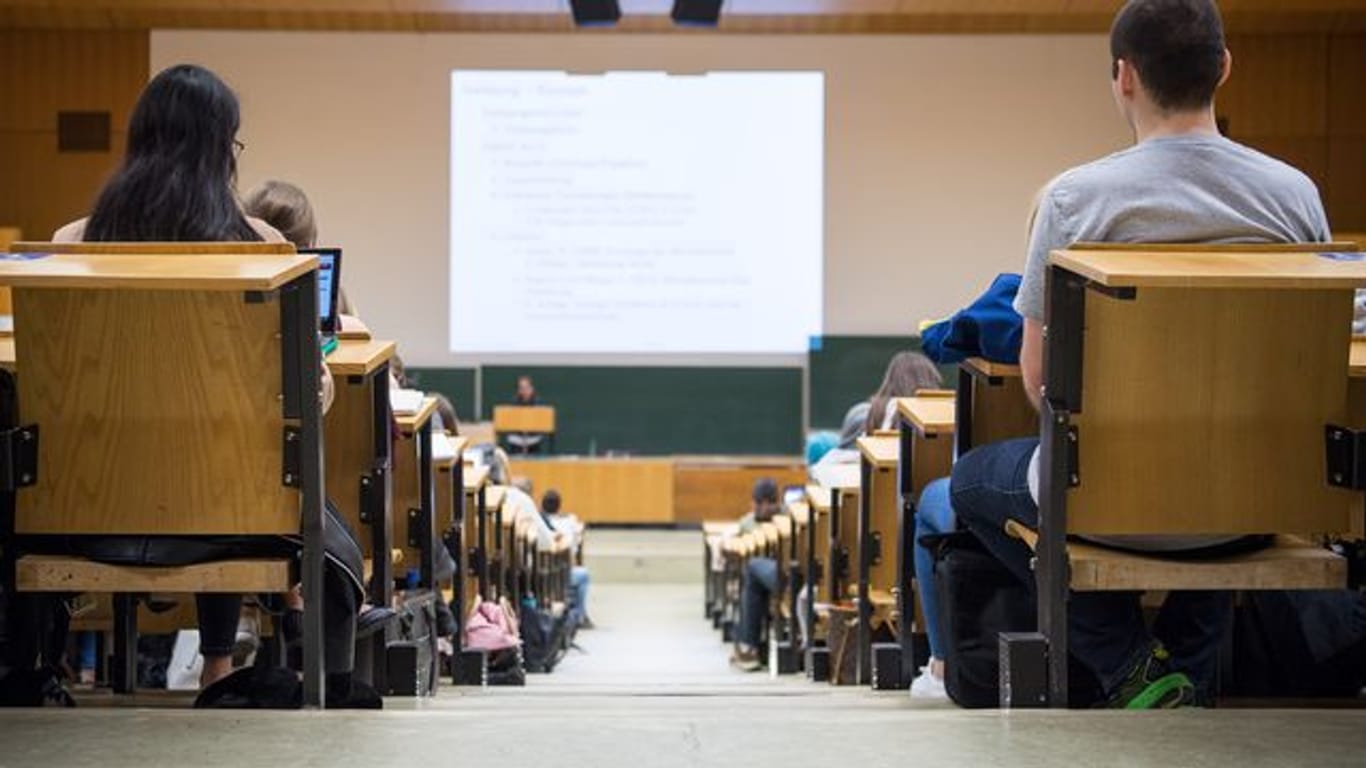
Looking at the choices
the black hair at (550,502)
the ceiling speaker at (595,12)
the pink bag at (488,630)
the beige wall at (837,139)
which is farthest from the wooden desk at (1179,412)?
the beige wall at (837,139)

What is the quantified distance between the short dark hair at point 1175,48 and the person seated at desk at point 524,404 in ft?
40.8

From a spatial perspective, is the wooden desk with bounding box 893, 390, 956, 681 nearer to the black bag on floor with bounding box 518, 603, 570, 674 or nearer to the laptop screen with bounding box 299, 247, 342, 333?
the laptop screen with bounding box 299, 247, 342, 333

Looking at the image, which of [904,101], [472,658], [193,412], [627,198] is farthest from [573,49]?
[193,412]

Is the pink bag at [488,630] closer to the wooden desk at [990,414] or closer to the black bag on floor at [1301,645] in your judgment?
the wooden desk at [990,414]

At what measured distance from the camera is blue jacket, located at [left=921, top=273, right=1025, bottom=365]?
3572 mm

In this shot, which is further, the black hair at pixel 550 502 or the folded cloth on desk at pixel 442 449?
the black hair at pixel 550 502

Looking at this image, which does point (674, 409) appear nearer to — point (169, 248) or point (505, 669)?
point (505, 669)

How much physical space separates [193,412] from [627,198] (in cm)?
1194

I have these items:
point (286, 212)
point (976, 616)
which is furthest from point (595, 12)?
point (976, 616)

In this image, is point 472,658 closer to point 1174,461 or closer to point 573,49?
point 1174,461

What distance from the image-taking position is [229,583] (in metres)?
3.08

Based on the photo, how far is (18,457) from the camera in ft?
10.0

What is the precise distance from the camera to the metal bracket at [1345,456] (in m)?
2.96

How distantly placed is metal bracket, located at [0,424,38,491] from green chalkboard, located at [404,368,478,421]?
1243 cm
